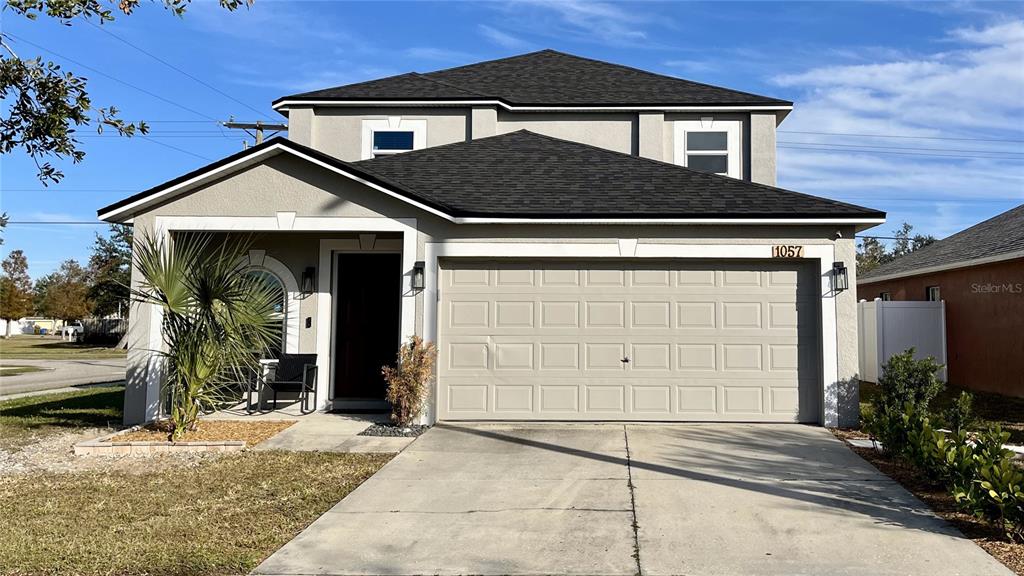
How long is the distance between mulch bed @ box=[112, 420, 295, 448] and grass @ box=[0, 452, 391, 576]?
951 millimetres

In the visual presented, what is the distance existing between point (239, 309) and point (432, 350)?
2.69 meters

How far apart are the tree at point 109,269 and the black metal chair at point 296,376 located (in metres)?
32.7

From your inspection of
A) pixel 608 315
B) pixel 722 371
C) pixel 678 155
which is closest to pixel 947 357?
pixel 678 155

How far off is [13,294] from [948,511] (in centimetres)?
6390

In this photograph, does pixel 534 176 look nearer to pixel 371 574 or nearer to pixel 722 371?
pixel 722 371

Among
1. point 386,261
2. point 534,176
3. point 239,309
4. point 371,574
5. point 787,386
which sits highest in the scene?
point 534,176

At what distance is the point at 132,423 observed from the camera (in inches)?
404

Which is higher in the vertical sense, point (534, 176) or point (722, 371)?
point (534, 176)

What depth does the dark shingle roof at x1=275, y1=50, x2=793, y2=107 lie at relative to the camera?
15117mm

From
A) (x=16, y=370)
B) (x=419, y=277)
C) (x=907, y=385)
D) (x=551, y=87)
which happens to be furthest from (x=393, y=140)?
(x=16, y=370)

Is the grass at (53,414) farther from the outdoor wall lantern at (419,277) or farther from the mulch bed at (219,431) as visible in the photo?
the outdoor wall lantern at (419,277)

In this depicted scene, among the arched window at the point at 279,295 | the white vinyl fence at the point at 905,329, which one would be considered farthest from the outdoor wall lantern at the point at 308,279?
the white vinyl fence at the point at 905,329

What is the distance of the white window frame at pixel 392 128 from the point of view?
15.1 meters

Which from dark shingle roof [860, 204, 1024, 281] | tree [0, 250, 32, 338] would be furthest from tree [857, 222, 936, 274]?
tree [0, 250, 32, 338]
